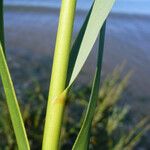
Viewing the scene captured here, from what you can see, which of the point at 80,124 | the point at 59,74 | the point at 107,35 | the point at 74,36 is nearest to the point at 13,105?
the point at 59,74

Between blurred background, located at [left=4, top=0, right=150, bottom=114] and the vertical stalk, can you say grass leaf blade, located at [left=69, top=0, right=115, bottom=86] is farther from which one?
blurred background, located at [left=4, top=0, right=150, bottom=114]

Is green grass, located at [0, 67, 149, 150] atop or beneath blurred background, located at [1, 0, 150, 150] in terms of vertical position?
atop

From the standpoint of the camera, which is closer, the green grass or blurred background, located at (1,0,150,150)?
the green grass

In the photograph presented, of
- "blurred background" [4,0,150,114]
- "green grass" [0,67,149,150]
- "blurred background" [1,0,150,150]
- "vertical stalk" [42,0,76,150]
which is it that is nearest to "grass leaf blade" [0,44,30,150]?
"vertical stalk" [42,0,76,150]

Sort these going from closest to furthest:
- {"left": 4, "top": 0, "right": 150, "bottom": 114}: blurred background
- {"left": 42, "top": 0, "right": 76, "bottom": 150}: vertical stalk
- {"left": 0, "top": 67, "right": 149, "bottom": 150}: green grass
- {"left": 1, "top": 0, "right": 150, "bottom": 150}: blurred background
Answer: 1. {"left": 42, "top": 0, "right": 76, "bottom": 150}: vertical stalk
2. {"left": 0, "top": 67, "right": 149, "bottom": 150}: green grass
3. {"left": 1, "top": 0, "right": 150, "bottom": 150}: blurred background
4. {"left": 4, "top": 0, "right": 150, "bottom": 114}: blurred background

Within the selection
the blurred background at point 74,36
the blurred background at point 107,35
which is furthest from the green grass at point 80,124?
the blurred background at point 107,35

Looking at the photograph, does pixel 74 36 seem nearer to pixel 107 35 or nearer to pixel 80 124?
pixel 107 35

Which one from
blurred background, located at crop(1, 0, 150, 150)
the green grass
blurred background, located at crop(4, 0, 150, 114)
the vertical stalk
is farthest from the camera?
blurred background, located at crop(4, 0, 150, 114)
